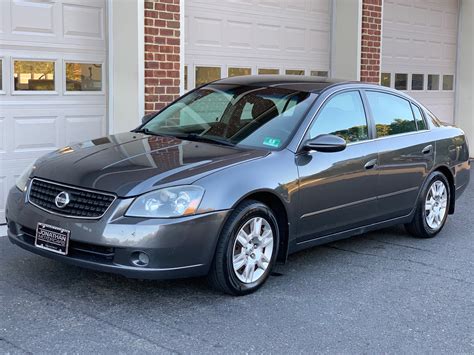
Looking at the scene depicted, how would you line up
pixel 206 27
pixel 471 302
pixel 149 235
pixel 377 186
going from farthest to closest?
pixel 206 27, pixel 377 186, pixel 471 302, pixel 149 235

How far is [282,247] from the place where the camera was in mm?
5289

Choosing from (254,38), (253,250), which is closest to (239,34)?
(254,38)

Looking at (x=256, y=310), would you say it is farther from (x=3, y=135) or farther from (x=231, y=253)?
(x=3, y=135)

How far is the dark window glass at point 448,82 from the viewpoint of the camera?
542 inches

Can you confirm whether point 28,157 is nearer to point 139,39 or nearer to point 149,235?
point 139,39

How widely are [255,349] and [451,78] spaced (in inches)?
440

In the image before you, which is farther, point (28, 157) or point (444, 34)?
point (444, 34)

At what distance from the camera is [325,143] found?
17.4 ft

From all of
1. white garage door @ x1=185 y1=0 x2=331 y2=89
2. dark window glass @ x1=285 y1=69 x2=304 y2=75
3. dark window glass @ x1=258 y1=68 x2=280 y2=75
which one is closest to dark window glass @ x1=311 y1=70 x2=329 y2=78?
white garage door @ x1=185 y1=0 x2=331 y2=89

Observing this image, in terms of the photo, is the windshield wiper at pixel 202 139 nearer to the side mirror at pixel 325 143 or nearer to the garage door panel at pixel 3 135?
the side mirror at pixel 325 143

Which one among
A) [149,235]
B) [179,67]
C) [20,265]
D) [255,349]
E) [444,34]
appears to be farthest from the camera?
[444,34]

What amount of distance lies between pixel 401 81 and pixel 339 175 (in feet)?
24.6

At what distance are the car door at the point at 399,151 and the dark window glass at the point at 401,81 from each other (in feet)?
18.7

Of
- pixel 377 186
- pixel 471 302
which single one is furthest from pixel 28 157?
pixel 471 302
